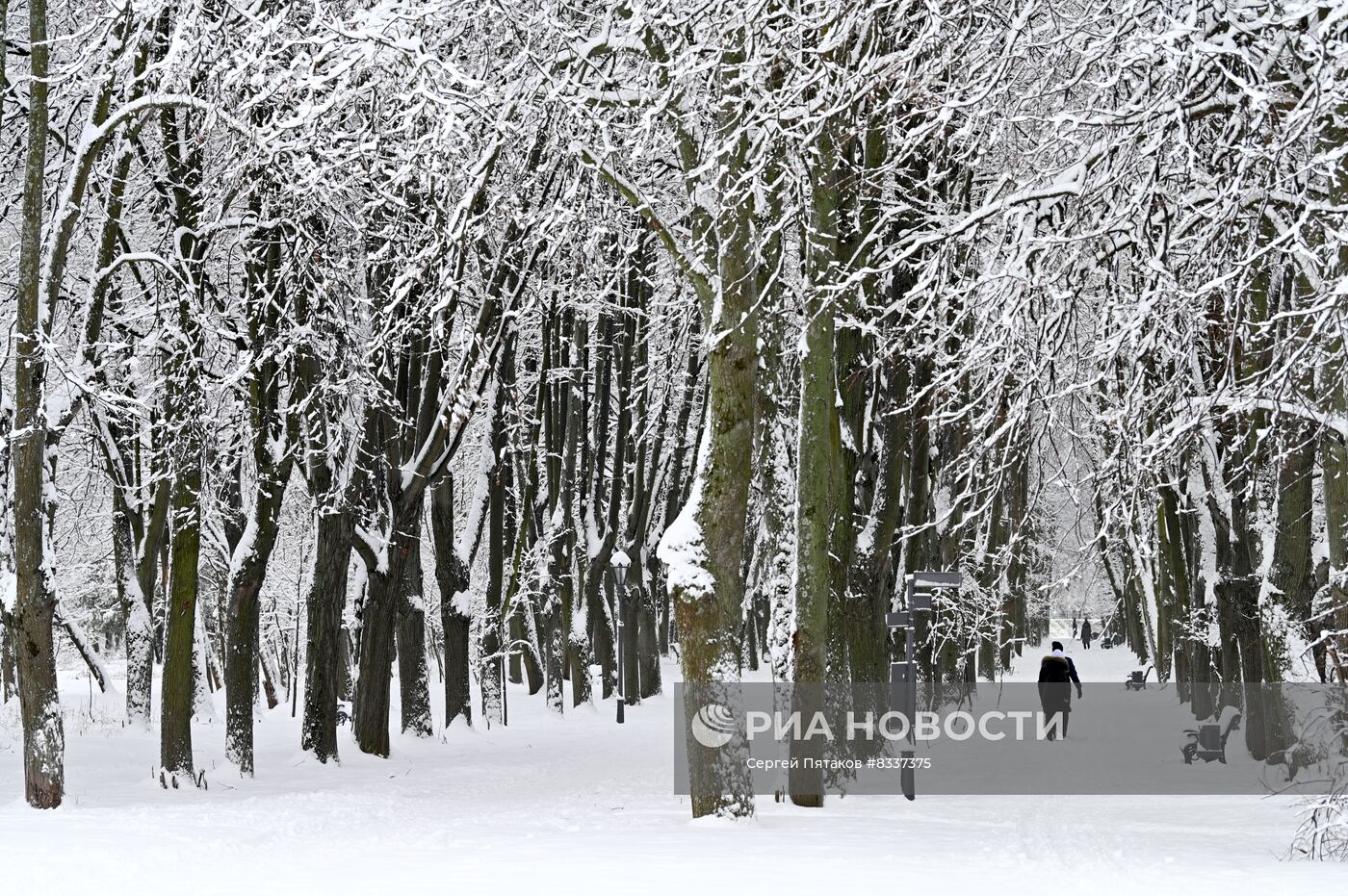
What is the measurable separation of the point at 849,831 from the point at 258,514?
856 centimetres

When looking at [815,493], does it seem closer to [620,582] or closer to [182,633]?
[182,633]

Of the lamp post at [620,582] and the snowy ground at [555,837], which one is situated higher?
the lamp post at [620,582]

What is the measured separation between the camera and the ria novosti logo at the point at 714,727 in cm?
1044

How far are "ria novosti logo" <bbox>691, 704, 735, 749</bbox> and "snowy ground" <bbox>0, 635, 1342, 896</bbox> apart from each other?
0.64m

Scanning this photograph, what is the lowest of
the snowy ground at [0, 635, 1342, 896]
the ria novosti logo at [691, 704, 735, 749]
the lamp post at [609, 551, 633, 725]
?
the snowy ground at [0, 635, 1342, 896]

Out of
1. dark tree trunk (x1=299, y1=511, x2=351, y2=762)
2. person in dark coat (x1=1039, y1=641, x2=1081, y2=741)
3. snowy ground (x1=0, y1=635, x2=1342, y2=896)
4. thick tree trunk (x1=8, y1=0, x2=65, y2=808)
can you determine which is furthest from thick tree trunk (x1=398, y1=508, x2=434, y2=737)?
person in dark coat (x1=1039, y1=641, x2=1081, y2=741)

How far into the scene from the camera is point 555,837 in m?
10.2

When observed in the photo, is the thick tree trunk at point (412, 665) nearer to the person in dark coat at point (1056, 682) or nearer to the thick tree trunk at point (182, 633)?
the thick tree trunk at point (182, 633)

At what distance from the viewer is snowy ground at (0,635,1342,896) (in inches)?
329

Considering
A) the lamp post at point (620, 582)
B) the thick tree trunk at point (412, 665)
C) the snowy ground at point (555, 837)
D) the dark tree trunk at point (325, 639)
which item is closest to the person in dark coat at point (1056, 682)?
the snowy ground at point (555, 837)

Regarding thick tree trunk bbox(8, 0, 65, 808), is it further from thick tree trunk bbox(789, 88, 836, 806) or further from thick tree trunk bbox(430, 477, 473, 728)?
thick tree trunk bbox(430, 477, 473, 728)

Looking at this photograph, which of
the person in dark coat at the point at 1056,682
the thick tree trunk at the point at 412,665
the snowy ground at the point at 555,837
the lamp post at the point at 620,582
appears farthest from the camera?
the lamp post at the point at 620,582

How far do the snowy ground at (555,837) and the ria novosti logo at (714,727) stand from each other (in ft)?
2.08

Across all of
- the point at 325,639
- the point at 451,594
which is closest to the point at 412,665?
the point at 451,594
